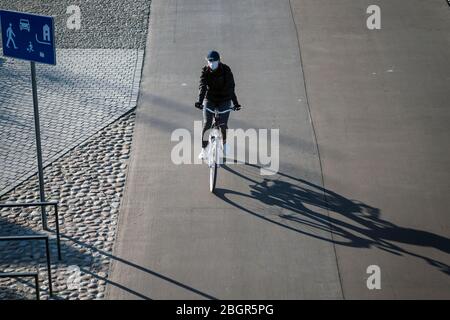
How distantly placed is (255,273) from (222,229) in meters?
1.00

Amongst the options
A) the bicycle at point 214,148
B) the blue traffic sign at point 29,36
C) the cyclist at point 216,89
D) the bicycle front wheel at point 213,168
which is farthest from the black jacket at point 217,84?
the blue traffic sign at point 29,36

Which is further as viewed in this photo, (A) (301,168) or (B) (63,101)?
(B) (63,101)

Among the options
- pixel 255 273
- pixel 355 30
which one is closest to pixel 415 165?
pixel 255 273

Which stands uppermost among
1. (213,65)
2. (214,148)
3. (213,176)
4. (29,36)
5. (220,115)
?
(29,36)

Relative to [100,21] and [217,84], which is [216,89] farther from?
[100,21]

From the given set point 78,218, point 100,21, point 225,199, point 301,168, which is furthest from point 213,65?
point 100,21

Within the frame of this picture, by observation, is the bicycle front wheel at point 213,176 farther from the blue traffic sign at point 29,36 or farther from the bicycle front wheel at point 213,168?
the blue traffic sign at point 29,36

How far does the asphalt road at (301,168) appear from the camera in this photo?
9414mm

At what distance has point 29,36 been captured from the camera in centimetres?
912

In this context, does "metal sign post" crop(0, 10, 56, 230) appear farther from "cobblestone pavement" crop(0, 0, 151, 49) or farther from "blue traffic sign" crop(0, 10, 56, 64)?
"cobblestone pavement" crop(0, 0, 151, 49)

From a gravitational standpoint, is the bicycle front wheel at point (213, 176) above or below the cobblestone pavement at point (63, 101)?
below

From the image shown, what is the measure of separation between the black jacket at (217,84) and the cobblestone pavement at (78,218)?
1686 millimetres

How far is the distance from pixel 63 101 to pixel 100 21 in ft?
11.0
